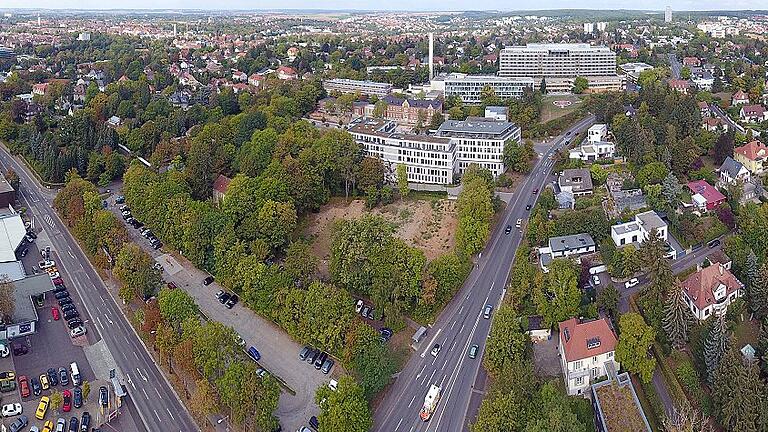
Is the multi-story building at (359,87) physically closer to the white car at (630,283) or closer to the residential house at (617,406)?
the white car at (630,283)

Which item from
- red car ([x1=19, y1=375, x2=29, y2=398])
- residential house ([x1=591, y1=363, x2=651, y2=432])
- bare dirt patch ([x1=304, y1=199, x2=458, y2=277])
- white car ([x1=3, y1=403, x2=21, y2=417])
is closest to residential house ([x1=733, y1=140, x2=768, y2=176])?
bare dirt patch ([x1=304, y1=199, x2=458, y2=277])

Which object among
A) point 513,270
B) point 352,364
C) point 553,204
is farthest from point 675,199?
point 352,364

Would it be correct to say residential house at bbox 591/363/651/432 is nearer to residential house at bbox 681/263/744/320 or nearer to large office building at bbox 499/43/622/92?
residential house at bbox 681/263/744/320

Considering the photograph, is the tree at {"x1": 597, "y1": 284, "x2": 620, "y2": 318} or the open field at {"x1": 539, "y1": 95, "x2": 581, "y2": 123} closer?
the tree at {"x1": 597, "y1": 284, "x2": 620, "y2": 318}

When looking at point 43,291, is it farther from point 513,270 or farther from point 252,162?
point 513,270

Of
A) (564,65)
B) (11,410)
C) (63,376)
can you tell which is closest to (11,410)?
(11,410)
